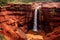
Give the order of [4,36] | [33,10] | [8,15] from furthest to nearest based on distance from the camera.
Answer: [33,10]
[8,15]
[4,36]

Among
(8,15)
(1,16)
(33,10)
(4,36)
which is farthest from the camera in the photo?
(33,10)

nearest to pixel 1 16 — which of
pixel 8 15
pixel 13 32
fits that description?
pixel 8 15

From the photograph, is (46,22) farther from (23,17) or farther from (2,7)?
(2,7)

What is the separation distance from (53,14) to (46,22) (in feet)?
2.87

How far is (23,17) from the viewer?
14.2 meters

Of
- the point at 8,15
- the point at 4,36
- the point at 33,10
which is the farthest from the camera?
the point at 33,10

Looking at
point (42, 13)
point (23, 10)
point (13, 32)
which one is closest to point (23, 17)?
point (23, 10)

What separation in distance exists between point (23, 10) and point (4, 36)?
6426mm

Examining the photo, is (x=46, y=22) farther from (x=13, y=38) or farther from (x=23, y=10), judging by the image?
(x=13, y=38)

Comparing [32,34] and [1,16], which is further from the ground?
[1,16]

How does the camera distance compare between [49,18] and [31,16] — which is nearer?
[49,18]

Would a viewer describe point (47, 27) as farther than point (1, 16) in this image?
Yes

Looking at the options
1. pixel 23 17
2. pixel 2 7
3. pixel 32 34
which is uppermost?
pixel 2 7

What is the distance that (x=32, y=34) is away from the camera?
13086 mm
